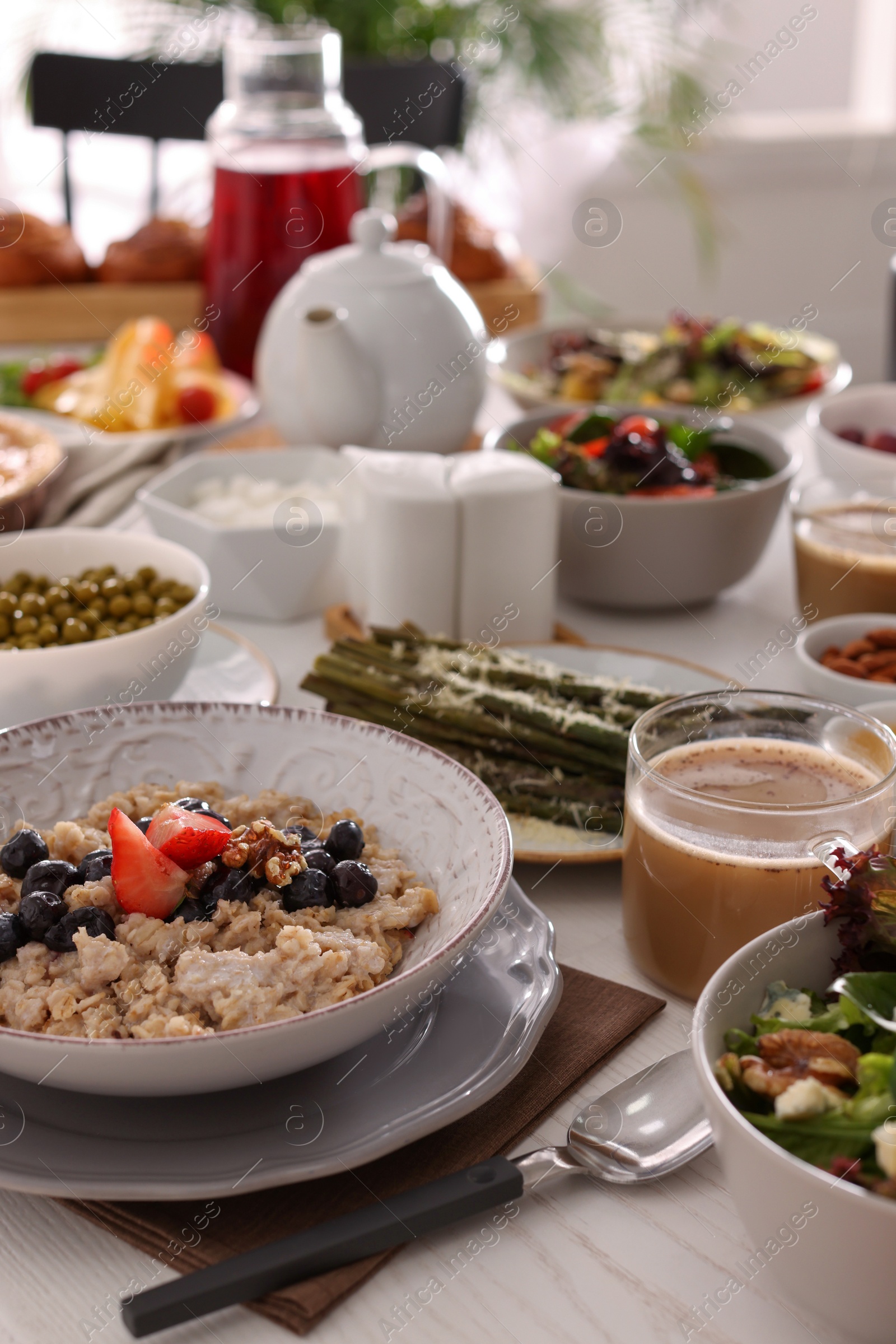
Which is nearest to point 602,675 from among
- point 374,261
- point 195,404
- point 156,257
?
point 374,261

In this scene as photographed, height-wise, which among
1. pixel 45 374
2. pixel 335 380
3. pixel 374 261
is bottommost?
pixel 45 374

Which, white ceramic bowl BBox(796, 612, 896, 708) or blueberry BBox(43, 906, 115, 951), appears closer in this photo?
blueberry BBox(43, 906, 115, 951)

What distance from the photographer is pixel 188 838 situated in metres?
0.88

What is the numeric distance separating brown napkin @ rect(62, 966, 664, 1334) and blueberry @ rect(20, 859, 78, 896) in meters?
0.21

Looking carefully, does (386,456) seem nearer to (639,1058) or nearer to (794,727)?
(794,727)

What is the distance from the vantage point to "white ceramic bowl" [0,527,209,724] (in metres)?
1.20

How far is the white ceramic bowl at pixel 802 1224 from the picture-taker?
0.61 metres

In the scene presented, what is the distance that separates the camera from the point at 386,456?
152 centimetres

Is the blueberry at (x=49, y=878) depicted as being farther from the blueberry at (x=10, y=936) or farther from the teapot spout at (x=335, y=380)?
A: the teapot spout at (x=335, y=380)

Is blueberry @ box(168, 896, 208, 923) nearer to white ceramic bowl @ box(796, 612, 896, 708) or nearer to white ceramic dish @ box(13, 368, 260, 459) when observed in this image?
white ceramic bowl @ box(796, 612, 896, 708)

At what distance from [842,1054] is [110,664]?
784 millimetres

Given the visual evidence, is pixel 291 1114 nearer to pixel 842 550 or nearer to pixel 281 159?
pixel 842 550

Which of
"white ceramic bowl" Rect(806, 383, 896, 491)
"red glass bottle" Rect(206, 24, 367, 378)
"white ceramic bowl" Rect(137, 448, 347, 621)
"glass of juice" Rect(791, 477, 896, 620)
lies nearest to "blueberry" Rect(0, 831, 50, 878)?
"white ceramic bowl" Rect(137, 448, 347, 621)

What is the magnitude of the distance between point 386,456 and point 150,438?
664mm
